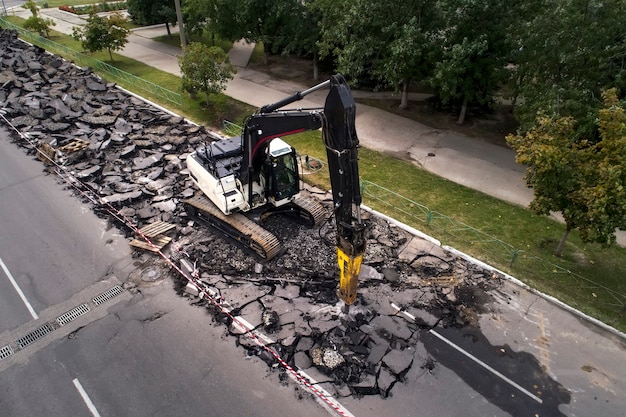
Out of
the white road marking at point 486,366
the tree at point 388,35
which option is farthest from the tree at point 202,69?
the white road marking at point 486,366

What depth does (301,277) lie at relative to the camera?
13.4 m

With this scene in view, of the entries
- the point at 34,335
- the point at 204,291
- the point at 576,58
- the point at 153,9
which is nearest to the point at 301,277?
the point at 204,291

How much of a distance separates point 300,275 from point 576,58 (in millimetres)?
13858

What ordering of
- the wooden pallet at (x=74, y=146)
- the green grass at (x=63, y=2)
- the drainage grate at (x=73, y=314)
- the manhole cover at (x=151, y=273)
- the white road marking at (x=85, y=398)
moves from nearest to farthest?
the white road marking at (x=85, y=398) → the drainage grate at (x=73, y=314) → the manhole cover at (x=151, y=273) → the wooden pallet at (x=74, y=146) → the green grass at (x=63, y=2)

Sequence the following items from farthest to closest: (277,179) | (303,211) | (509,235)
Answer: (509,235) < (303,211) < (277,179)

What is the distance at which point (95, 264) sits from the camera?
1413 centimetres

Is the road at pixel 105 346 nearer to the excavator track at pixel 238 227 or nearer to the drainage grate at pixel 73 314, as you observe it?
the drainage grate at pixel 73 314

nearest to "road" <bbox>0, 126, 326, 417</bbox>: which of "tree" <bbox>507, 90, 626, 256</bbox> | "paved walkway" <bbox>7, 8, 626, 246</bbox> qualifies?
"tree" <bbox>507, 90, 626, 256</bbox>

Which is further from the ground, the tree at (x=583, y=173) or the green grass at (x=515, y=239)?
the tree at (x=583, y=173)

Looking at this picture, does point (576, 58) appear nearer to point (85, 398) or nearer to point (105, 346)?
point (105, 346)

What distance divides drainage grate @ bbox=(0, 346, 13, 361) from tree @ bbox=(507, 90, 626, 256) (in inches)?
622

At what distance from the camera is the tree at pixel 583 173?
38.1 ft

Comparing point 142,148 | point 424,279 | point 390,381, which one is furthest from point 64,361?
point 142,148

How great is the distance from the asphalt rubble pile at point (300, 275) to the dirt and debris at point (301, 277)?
0.03m
